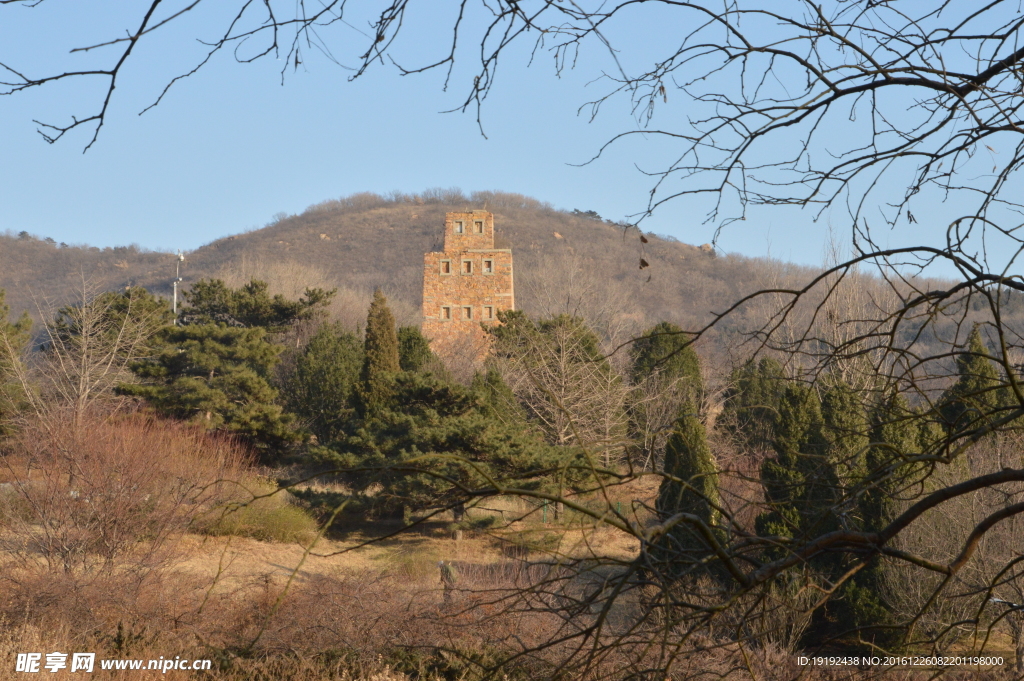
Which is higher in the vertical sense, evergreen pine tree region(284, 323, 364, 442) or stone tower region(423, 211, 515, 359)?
stone tower region(423, 211, 515, 359)

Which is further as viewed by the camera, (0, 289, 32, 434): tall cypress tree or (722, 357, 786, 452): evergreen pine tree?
(0, 289, 32, 434): tall cypress tree

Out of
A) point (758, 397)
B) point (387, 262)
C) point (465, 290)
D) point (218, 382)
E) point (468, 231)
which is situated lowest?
point (218, 382)

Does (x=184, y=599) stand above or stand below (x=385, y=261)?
below

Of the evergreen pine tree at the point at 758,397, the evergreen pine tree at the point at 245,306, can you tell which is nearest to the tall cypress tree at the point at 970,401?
the evergreen pine tree at the point at 758,397

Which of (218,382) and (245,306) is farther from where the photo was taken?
(245,306)

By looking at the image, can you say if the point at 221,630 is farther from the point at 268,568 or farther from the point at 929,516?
the point at 929,516

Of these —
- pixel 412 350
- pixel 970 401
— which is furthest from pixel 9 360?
pixel 970 401

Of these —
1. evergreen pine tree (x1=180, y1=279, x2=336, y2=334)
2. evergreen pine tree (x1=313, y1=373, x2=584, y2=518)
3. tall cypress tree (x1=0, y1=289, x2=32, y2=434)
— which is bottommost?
evergreen pine tree (x1=313, y1=373, x2=584, y2=518)

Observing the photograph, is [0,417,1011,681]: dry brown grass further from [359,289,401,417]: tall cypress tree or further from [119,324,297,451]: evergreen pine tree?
[359,289,401,417]: tall cypress tree

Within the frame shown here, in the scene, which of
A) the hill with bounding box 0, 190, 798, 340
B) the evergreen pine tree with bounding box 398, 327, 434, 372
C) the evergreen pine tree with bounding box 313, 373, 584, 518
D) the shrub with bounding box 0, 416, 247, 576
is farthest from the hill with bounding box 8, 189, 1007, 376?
the shrub with bounding box 0, 416, 247, 576

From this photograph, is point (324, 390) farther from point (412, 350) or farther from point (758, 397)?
point (758, 397)

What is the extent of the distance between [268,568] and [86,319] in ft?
32.6

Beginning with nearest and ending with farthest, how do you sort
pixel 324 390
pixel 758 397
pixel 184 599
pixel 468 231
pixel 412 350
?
1. pixel 758 397
2. pixel 184 599
3. pixel 324 390
4. pixel 412 350
5. pixel 468 231

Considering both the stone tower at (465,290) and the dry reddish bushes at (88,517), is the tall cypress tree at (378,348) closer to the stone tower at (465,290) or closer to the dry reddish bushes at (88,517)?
the stone tower at (465,290)
